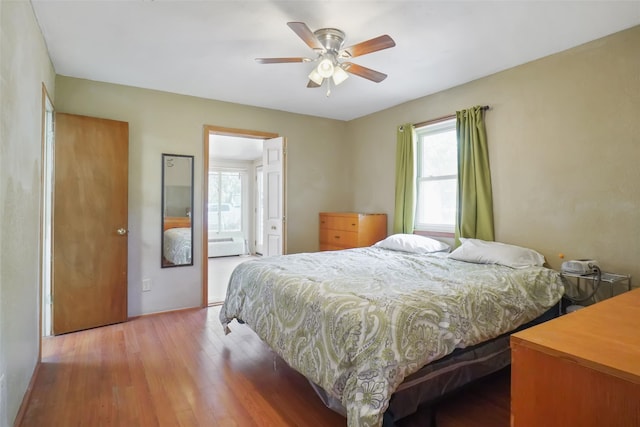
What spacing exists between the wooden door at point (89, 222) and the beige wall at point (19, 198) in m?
0.74

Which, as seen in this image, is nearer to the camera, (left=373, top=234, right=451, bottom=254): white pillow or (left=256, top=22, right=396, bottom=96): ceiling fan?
(left=256, top=22, right=396, bottom=96): ceiling fan

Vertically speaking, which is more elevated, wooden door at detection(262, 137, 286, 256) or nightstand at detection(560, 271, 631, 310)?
wooden door at detection(262, 137, 286, 256)

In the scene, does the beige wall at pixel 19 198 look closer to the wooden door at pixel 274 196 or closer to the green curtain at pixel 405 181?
the wooden door at pixel 274 196

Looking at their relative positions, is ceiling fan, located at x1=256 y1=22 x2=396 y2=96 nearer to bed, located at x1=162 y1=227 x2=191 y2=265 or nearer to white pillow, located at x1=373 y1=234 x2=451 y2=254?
white pillow, located at x1=373 y1=234 x2=451 y2=254

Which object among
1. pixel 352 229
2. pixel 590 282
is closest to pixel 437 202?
pixel 352 229

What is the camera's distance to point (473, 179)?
328cm

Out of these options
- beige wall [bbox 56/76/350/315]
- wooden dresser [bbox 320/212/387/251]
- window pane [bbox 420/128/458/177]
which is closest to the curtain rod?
window pane [bbox 420/128/458/177]

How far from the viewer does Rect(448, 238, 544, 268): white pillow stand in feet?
8.58

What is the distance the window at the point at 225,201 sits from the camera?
25.2ft

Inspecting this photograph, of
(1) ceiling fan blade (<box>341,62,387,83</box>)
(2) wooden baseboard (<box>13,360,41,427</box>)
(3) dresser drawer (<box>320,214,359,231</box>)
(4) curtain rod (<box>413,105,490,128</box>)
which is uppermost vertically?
(1) ceiling fan blade (<box>341,62,387,83</box>)

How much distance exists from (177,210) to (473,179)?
3.23m

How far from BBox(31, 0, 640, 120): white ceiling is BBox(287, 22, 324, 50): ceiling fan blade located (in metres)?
0.21

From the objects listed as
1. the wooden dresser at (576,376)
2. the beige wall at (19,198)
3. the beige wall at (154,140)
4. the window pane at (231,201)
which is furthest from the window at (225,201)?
the wooden dresser at (576,376)

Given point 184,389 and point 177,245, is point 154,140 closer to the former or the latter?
point 177,245
